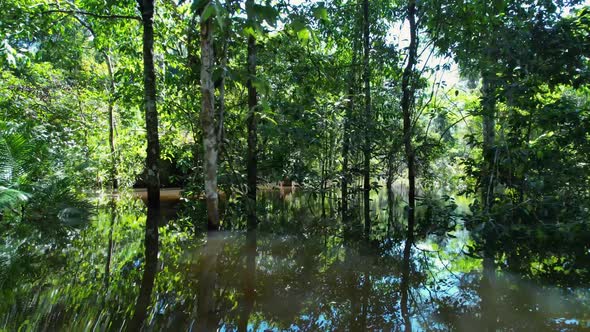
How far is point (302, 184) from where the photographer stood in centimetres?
991

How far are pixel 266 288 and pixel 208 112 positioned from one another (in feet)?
11.0

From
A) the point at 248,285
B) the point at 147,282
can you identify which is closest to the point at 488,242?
the point at 248,285

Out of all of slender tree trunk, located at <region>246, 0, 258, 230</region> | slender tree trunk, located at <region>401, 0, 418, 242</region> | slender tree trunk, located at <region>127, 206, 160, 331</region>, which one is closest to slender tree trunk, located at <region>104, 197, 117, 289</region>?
slender tree trunk, located at <region>127, 206, 160, 331</region>

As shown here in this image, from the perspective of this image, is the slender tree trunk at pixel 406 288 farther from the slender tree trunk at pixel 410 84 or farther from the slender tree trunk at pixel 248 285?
the slender tree trunk at pixel 410 84

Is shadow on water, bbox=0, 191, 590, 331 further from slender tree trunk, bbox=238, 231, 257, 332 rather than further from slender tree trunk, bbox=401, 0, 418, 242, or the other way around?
slender tree trunk, bbox=401, 0, 418, 242

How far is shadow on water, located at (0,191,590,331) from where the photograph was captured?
11.5ft

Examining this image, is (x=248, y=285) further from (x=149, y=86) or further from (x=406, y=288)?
(x=149, y=86)

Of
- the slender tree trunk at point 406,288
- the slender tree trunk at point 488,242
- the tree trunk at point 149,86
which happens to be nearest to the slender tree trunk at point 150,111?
the tree trunk at point 149,86

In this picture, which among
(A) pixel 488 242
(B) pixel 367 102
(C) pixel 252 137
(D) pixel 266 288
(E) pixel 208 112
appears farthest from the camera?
(B) pixel 367 102

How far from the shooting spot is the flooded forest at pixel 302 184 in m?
3.76

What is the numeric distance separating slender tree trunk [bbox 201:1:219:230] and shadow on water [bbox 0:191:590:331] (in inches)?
36.5

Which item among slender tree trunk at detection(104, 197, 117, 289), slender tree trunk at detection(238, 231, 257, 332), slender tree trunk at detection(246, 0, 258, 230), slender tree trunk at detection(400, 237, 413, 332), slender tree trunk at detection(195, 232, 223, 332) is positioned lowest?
slender tree trunk at detection(400, 237, 413, 332)

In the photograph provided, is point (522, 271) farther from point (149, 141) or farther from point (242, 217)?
point (149, 141)

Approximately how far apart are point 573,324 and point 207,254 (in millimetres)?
4436
